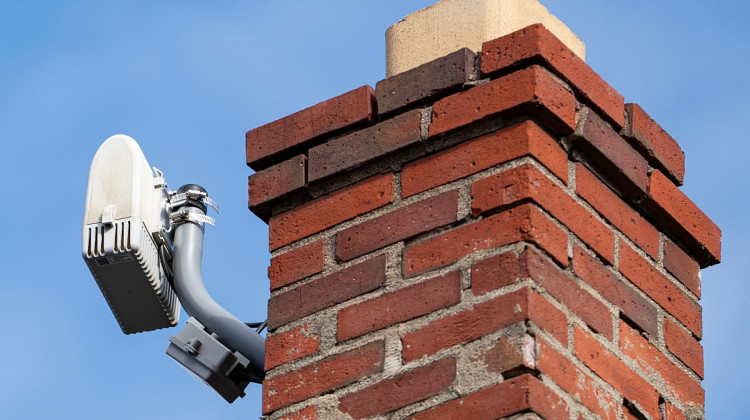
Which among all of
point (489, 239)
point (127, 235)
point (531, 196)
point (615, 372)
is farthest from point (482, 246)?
point (127, 235)

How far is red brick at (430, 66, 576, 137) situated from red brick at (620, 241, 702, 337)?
0.95 feet

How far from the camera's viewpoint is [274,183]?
317 cm

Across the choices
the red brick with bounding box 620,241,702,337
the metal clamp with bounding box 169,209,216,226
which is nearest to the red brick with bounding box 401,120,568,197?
the red brick with bounding box 620,241,702,337

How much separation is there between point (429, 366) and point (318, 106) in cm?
67

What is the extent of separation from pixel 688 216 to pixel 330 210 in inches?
29.2

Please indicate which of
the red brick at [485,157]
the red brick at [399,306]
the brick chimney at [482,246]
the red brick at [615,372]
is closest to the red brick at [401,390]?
the brick chimney at [482,246]

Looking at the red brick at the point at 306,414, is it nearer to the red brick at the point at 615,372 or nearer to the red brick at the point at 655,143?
the red brick at the point at 615,372

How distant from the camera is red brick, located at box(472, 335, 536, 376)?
8.66 feet

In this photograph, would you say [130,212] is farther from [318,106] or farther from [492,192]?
[492,192]

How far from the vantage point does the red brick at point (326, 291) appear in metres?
2.93

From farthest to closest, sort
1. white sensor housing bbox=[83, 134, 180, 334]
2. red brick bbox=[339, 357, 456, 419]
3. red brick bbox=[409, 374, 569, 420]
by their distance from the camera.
Result: white sensor housing bbox=[83, 134, 180, 334] < red brick bbox=[339, 357, 456, 419] < red brick bbox=[409, 374, 569, 420]

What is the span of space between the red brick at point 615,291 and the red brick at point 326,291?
364mm

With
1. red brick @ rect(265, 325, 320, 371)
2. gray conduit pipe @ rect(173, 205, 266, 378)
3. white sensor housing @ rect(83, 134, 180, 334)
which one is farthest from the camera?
white sensor housing @ rect(83, 134, 180, 334)

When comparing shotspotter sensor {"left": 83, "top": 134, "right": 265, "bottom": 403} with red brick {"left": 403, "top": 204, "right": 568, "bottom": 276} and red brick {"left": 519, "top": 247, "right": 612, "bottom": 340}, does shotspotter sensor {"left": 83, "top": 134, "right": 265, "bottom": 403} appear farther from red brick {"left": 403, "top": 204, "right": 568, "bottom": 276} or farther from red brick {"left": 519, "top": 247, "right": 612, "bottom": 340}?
red brick {"left": 519, "top": 247, "right": 612, "bottom": 340}
